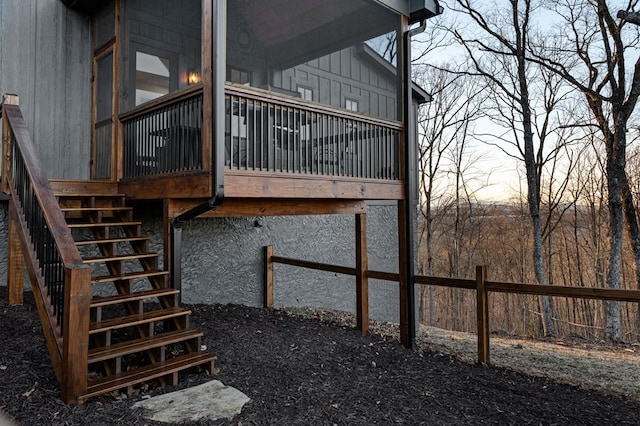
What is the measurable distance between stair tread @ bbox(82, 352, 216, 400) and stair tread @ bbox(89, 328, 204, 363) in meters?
0.15

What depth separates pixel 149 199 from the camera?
4.88 meters

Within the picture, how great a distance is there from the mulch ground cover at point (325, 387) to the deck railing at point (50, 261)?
32 cm

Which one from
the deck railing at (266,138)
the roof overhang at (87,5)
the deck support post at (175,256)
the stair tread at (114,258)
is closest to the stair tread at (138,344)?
the deck support post at (175,256)

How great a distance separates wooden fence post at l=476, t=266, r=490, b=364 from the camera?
5.10 m

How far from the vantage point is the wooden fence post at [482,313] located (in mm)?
5098

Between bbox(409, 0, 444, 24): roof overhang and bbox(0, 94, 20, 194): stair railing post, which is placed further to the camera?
bbox(409, 0, 444, 24): roof overhang

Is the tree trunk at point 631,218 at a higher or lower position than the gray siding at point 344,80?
lower

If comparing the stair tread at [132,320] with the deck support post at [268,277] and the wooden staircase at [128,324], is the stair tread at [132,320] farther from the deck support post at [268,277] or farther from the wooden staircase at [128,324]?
the deck support post at [268,277]

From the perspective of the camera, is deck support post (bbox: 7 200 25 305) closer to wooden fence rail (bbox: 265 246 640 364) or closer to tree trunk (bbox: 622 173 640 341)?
wooden fence rail (bbox: 265 246 640 364)

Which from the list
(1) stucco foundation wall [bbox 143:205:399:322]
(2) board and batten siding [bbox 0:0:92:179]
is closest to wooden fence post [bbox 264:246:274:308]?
(1) stucco foundation wall [bbox 143:205:399:322]

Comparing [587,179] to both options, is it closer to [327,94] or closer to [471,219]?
[471,219]

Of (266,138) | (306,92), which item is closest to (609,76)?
(306,92)

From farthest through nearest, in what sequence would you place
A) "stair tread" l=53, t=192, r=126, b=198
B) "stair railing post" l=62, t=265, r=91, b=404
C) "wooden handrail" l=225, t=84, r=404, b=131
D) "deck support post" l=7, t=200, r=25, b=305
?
"deck support post" l=7, t=200, r=25, b=305, "stair tread" l=53, t=192, r=126, b=198, "wooden handrail" l=225, t=84, r=404, b=131, "stair railing post" l=62, t=265, r=91, b=404

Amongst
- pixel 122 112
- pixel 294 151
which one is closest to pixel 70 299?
pixel 294 151
